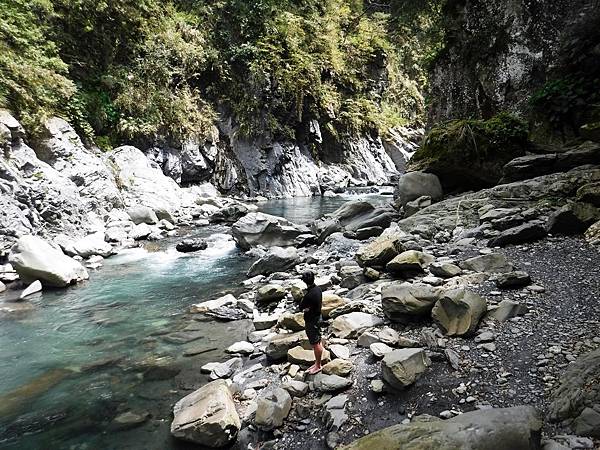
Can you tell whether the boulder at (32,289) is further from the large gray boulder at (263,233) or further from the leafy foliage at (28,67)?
the leafy foliage at (28,67)

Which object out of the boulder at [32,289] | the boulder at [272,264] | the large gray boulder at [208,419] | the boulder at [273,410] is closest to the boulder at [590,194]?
the boulder at [273,410]

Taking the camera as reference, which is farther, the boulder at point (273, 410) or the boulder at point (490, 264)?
the boulder at point (490, 264)

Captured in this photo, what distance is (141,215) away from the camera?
585 inches

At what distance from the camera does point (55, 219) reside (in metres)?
11.6

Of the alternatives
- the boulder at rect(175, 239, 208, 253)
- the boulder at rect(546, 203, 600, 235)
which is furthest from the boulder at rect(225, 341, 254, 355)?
the boulder at rect(175, 239, 208, 253)

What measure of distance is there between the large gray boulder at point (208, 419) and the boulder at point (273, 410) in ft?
0.87

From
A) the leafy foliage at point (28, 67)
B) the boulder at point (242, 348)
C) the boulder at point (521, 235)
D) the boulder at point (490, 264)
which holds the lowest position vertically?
the boulder at point (242, 348)

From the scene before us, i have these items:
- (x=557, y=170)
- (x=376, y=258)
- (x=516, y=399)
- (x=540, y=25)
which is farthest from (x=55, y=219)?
(x=540, y=25)

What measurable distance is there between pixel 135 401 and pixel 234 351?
1.48 meters

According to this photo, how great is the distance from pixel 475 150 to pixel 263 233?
6.63m

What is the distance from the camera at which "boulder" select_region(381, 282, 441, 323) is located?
4.75 meters

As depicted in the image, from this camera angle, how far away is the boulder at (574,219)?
5.98 m

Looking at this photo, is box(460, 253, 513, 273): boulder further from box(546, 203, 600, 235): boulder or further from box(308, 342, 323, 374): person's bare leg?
box(308, 342, 323, 374): person's bare leg

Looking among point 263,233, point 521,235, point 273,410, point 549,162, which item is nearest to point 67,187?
point 263,233
